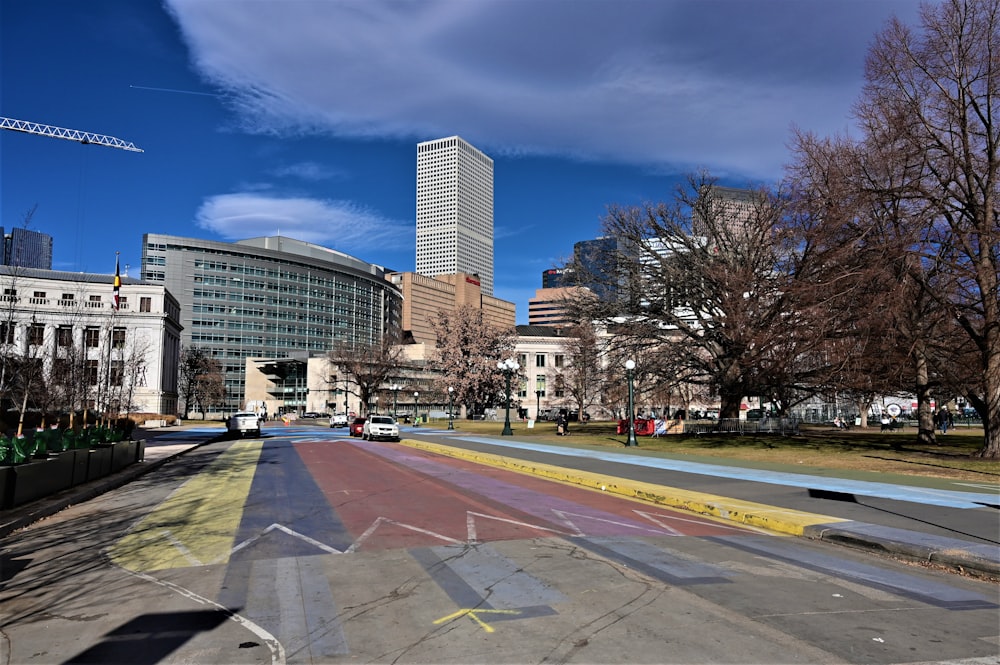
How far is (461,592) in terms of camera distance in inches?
276

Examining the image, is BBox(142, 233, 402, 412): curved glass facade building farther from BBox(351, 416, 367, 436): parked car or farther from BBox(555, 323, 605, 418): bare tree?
BBox(351, 416, 367, 436): parked car

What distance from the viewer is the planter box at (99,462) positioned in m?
17.0

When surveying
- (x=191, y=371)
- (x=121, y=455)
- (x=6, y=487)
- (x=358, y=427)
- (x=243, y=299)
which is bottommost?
(x=358, y=427)

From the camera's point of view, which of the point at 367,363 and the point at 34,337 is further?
the point at 367,363

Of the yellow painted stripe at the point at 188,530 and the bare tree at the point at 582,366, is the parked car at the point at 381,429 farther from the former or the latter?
the yellow painted stripe at the point at 188,530

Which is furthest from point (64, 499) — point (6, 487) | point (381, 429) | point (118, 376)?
point (118, 376)

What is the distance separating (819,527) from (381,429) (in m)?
32.6

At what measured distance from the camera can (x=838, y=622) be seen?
6078 millimetres

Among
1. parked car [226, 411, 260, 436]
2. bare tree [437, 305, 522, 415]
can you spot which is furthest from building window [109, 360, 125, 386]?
bare tree [437, 305, 522, 415]

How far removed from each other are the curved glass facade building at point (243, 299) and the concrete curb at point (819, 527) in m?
131

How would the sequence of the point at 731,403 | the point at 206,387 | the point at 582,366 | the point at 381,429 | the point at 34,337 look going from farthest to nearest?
1. the point at 206,387
2. the point at 582,366
3. the point at 34,337
4. the point at 381,429
5. the point at 731,403

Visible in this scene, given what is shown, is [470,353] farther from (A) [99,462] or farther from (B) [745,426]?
(A) [99,462]

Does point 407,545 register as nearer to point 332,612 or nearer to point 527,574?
point 527,574

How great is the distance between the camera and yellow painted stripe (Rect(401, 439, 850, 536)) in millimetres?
11367
